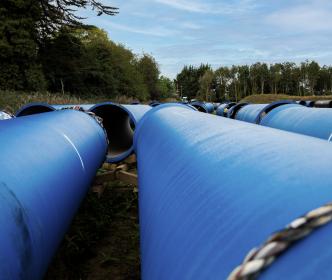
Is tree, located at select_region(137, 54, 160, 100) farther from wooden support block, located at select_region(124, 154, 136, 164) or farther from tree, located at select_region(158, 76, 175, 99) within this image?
wooden support block, located at select_region(124, 154, 136, 164)

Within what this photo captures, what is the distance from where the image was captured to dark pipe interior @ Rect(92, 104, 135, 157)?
784 cm

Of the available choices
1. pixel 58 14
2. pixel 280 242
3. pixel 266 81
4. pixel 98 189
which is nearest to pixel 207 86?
pixel 266 81

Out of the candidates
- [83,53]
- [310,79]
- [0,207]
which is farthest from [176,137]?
[310,79]

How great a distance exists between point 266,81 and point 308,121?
75.6 meters

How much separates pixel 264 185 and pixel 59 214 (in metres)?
1.73

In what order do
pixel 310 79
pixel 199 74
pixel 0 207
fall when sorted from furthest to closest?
pixel 199 74 < pixel 310 79 < pixel 0 207

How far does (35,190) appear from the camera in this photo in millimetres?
2049

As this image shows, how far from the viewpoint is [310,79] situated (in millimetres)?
74188

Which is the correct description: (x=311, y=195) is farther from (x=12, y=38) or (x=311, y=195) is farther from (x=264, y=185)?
(x=12, y=38)

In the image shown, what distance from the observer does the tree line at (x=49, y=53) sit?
Result: 2669 centimetres

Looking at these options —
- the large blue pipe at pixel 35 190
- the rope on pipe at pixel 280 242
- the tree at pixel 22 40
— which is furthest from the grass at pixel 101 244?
the tree at pixel 22 40

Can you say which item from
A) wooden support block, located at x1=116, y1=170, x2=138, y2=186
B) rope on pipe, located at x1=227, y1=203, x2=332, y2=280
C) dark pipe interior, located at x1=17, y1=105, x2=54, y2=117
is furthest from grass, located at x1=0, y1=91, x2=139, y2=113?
rope on pipe, located at x1=227, y1=203, x2=332, y2=280

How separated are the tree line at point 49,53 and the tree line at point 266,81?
39.6 metres

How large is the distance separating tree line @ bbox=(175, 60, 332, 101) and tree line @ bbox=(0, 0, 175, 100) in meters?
39.6
